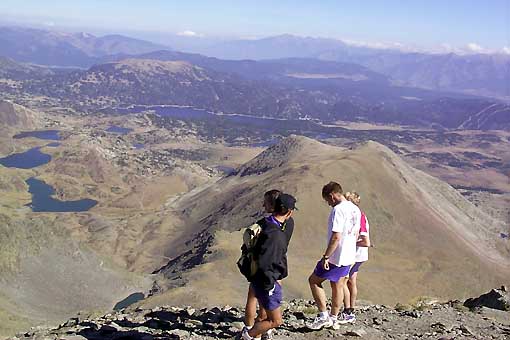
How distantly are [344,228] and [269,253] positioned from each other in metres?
2.03

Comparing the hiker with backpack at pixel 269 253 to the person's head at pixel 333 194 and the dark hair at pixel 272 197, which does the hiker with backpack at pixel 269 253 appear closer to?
the dark hair at pixel 272 197

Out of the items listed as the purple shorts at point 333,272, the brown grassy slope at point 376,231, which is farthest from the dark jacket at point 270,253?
the brown grassy slope at point 376,231

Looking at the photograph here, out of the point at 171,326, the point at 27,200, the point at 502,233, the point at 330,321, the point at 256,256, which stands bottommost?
the point at 27,200

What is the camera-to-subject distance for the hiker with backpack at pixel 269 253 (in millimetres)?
8664

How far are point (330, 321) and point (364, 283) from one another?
38.4 m

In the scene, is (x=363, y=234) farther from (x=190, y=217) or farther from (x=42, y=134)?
(x=42, y=134)

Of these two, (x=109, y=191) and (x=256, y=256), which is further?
(x=109, y=191)

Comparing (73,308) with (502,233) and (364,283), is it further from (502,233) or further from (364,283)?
(502,233)

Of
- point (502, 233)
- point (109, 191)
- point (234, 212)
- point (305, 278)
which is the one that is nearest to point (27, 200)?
point (109, 191)

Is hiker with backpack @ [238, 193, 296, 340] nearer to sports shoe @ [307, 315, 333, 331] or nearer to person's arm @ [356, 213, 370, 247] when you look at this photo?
sports shoe @ [307, 315, 333, 331]

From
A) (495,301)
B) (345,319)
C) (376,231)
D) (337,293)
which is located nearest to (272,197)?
(337,293)

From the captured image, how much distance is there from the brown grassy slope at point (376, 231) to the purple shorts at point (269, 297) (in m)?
29.5

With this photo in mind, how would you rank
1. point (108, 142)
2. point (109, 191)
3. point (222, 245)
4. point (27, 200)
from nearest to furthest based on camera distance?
point (222, 245) → point (27, 200) → point (109, 191) → point (108, 142)

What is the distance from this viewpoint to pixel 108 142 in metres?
159
